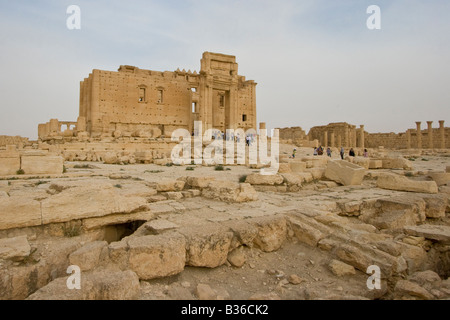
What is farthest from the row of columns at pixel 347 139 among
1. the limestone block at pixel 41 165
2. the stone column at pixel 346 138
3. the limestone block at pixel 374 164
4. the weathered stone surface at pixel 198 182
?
the limestone block at pixel 41 165

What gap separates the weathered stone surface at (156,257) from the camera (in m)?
3.21

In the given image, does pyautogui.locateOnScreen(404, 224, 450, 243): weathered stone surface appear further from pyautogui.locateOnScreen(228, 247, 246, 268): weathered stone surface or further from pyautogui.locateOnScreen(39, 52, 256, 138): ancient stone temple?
pyautogui.locateOnScreen(39, 52, 256, 138): ancient stone temple

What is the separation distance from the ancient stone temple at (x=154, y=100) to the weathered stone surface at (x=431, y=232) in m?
22.3

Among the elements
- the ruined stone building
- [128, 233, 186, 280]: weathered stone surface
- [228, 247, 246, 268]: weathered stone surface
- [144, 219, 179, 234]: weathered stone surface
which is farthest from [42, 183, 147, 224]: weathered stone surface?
the ruined stone building

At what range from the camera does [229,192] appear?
20.1 ft

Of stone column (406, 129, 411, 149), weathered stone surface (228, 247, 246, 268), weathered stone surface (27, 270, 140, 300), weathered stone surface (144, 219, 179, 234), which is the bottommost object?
weathered stone surface (228, 247, 246, 268)

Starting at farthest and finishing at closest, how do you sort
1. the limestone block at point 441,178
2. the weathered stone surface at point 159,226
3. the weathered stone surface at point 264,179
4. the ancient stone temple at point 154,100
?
the ancient stone temple at point 154,100 → the limestone block at point 441,178 → the weathered stone surface at point 264,179 → the weathered stone surface at point 159,226

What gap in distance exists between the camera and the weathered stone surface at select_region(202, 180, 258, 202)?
19.9 feet

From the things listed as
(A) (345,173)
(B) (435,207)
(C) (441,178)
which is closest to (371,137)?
(C) (441,178)

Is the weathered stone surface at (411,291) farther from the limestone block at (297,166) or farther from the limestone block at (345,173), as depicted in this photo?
the limestone block at (297,166)

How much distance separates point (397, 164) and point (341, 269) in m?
11.9

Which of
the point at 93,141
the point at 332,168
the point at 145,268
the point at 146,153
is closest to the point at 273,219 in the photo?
the point at 145,268

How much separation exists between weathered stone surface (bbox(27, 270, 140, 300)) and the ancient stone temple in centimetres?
2201

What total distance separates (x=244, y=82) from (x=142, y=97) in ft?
38.4
